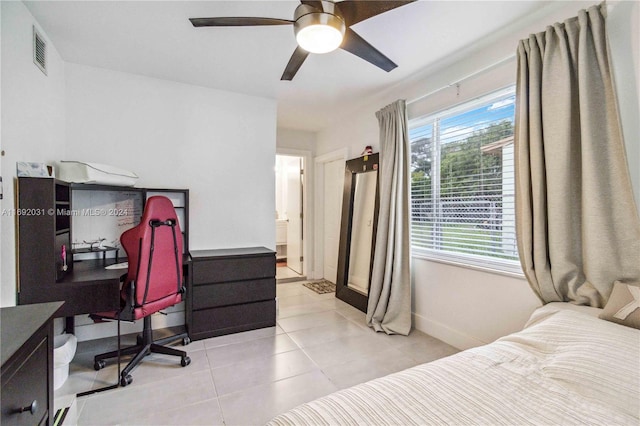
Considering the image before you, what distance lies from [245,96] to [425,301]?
2.98 m

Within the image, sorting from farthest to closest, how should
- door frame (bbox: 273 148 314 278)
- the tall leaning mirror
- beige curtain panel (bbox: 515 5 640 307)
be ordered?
door frame (bbox: 273 148 314 278), the tall leaning mirror, beige curtain panel (bbox: 515 5 640 307)

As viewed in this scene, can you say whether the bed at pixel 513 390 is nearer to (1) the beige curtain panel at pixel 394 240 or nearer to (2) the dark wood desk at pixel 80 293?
(1) the beige curtain panel at pixel 394 240

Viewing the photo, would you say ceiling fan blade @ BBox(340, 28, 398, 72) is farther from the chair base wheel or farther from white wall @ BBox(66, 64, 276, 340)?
the chair base wheel

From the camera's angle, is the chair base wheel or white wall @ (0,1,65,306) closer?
white wall @ (0,1,65,306)

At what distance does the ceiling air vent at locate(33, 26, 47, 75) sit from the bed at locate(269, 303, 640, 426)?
107 inches

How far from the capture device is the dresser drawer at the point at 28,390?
0.72 metres

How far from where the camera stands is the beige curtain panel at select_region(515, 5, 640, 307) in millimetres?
1516

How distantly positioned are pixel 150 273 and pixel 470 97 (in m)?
2.86

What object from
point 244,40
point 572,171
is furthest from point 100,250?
point 572,171

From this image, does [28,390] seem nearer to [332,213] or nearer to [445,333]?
[445,333]

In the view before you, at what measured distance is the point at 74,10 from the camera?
188 cm

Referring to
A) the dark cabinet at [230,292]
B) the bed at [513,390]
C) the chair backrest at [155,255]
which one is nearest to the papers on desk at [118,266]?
the chair backrest at [155,255]

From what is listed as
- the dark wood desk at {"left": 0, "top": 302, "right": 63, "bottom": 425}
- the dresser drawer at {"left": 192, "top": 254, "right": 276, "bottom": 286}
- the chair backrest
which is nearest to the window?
the dresser drawer at {"left": 192, "top": 254, "right": 276, "bottom": 286}

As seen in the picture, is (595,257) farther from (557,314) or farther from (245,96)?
(245,96)
